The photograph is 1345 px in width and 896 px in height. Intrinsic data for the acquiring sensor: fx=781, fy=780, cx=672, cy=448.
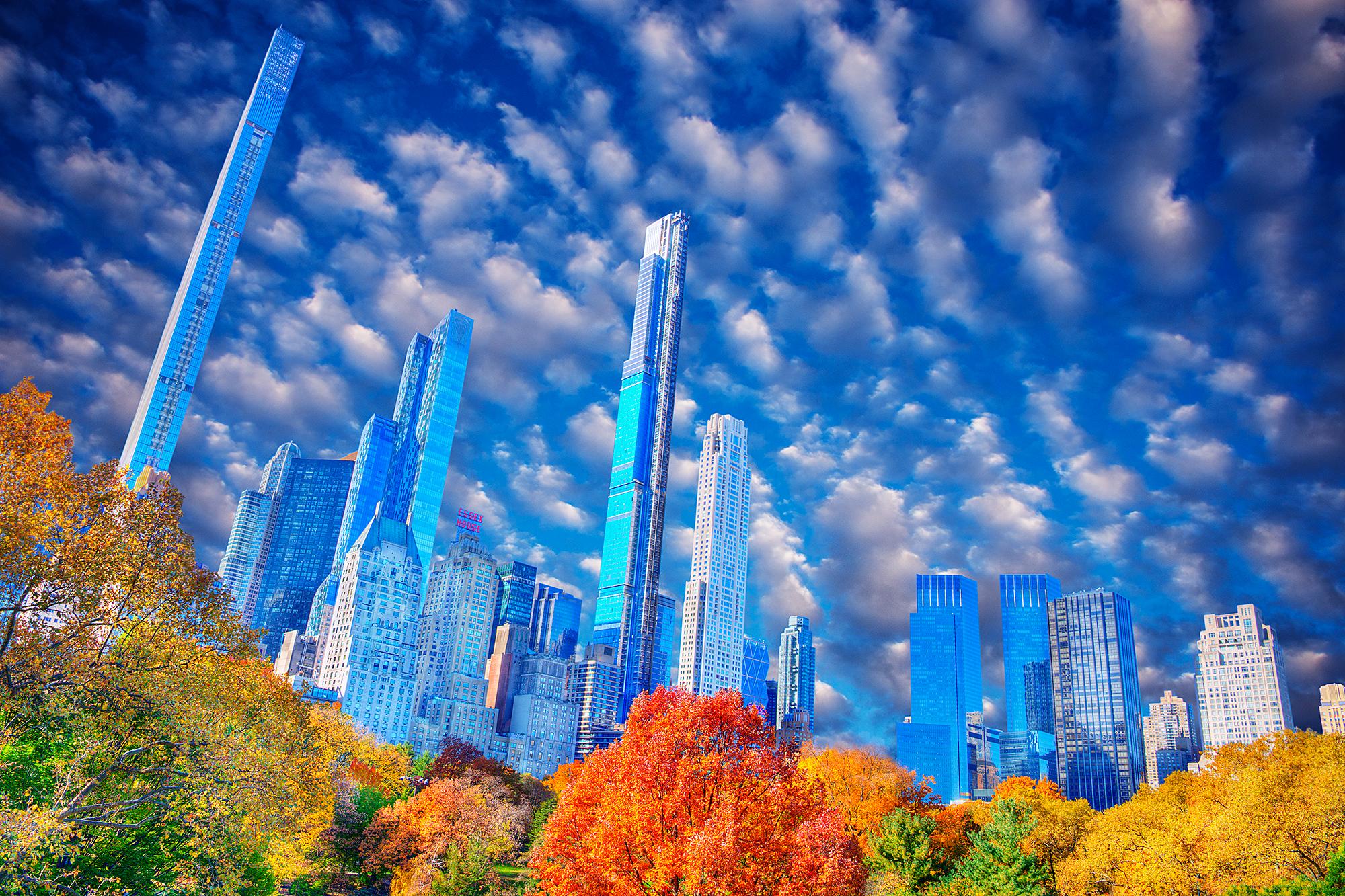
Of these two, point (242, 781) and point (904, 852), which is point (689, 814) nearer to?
point (242, 781)

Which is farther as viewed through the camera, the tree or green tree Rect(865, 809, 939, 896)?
the tree

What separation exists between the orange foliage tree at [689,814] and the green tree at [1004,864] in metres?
27.3

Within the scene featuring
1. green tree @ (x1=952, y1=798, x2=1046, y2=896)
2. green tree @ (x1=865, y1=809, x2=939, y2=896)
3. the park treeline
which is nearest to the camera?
the park treeline

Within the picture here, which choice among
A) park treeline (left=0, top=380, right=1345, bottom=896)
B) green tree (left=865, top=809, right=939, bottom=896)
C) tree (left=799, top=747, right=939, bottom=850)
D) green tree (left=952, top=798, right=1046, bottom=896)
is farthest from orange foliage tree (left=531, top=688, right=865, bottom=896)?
tree (left=799, top=747, right=939, bottom=850)

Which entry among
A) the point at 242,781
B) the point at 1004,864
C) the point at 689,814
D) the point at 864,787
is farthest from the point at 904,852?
the point at 242,781

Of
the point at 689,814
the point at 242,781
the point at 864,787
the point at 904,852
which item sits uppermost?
the point at 864,787

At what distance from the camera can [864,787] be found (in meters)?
83.8

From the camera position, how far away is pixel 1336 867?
1184 inches

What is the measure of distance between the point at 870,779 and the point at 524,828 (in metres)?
43.0

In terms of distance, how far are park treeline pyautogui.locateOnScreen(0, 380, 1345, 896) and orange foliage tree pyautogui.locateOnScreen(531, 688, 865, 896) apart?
0.09 meters

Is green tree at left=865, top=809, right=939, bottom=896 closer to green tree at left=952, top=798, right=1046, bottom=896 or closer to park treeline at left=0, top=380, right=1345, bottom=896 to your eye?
green tree at left=952, top=798, right=1046, bottom=896

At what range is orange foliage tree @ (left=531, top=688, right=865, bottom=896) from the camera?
1100 inches

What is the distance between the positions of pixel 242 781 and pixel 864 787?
71.4m

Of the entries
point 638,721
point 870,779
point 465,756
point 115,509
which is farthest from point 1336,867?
point 465,756
